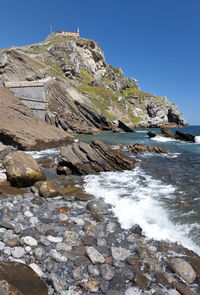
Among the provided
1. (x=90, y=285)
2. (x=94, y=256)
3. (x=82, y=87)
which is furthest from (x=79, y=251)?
(x=82, y=87)

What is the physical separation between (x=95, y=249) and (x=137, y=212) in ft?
11.6

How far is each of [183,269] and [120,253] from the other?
6.42 feet

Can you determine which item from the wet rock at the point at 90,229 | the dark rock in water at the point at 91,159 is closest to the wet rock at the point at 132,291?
the wet rock at the point at 90,229

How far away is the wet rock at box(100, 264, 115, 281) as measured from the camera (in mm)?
5052

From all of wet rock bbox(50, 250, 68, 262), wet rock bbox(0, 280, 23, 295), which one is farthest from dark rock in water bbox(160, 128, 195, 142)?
wet rock bbox(0, 280, 23, 295)

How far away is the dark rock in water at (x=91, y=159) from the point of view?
53.3 feet

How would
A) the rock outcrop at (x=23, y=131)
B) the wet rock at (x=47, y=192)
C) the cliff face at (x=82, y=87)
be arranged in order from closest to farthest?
1. the wet rock at (x=47, y=192)
2. the rock outcrop at (x=23, y=131)
3. the cliff face at (x=82, y=87)

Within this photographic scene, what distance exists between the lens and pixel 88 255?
578cm

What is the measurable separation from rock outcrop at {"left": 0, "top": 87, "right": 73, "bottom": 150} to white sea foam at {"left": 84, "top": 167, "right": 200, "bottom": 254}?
1508cm

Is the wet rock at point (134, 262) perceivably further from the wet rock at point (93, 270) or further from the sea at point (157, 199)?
the sea at point (157, 199)

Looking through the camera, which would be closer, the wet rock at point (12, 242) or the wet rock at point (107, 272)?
the wet rock at point (107, 272)

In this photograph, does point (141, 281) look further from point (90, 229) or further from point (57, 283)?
point (90, 229)

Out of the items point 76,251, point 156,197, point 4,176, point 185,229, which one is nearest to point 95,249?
point 76,251

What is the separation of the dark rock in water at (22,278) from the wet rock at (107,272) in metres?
1.66
